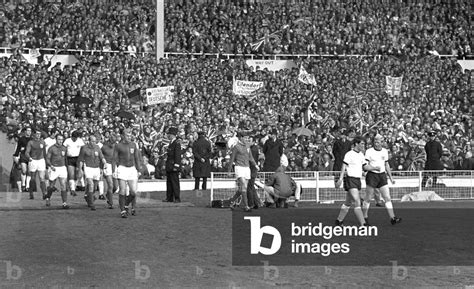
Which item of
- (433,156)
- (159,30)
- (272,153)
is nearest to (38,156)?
(272,153)

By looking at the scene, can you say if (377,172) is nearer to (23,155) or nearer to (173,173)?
(173,173)

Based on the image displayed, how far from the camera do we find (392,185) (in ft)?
96.1

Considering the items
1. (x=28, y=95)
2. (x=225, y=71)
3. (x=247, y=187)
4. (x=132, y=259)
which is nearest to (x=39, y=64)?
(x=28, y=95)

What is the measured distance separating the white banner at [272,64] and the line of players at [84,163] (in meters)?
15.1

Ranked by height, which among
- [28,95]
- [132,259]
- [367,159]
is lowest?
[132,259]

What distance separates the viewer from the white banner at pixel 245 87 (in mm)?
36312

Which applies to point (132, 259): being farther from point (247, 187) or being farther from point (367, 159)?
point (247, 187)

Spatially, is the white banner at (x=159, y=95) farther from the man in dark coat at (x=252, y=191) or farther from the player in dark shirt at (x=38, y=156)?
the man in dark coat at (x=252, y=191)

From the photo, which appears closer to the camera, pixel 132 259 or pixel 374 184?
pixel 132 259

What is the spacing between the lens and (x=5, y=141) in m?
30.3

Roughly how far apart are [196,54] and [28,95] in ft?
35.3

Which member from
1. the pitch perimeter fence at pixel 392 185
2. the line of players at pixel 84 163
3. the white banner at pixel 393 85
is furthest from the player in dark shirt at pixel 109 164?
the white banner at pixel 393 85

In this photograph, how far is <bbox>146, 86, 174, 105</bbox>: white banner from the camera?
106ft

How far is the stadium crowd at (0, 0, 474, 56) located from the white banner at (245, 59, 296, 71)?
1.46 ft
